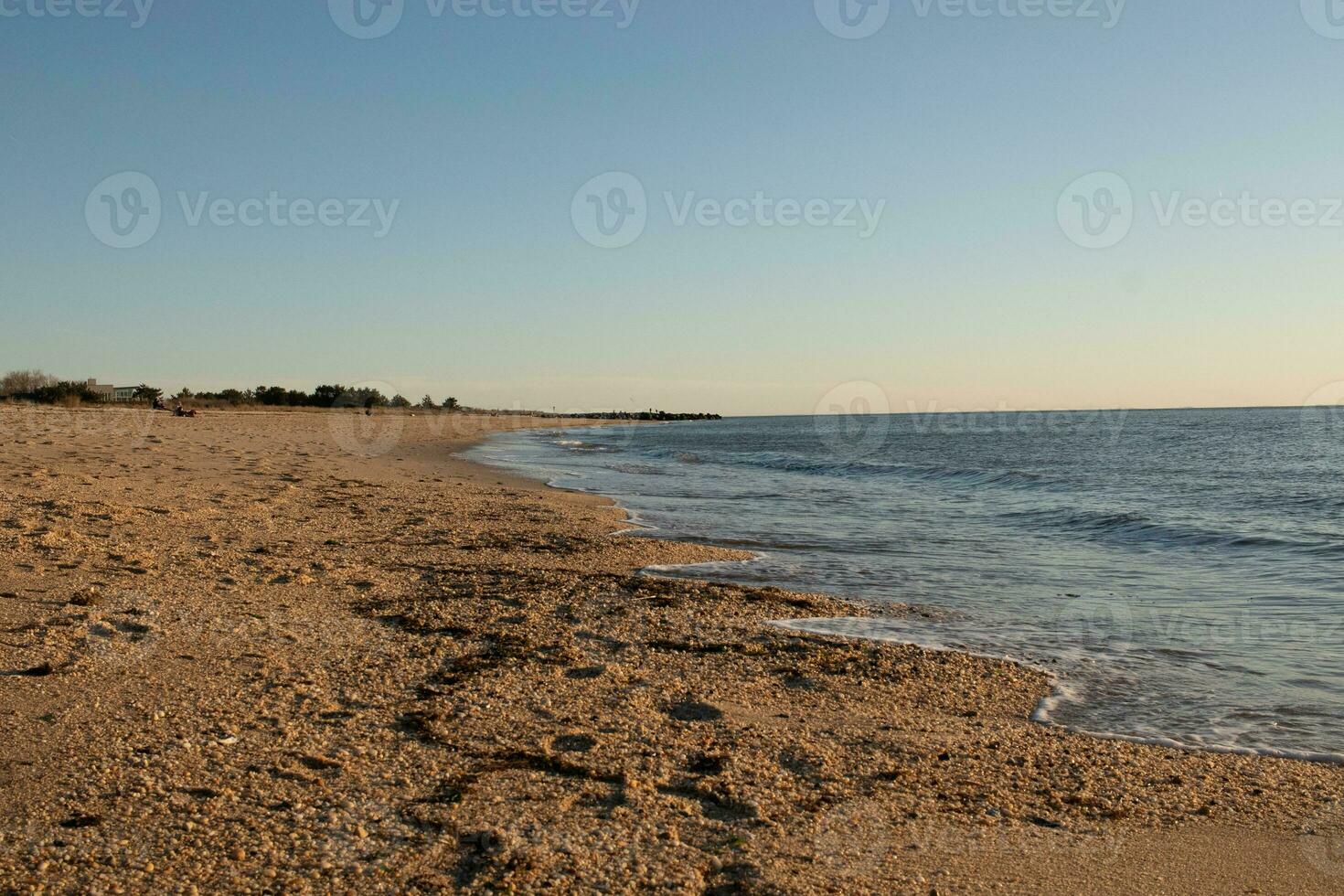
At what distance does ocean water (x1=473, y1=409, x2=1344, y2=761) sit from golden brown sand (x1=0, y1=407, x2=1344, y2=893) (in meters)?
0.85

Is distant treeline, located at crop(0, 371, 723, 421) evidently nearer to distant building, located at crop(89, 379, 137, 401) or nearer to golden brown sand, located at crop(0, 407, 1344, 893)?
Answer: distant building, located at crop(89, 379, 137, 401)

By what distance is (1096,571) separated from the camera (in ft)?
41.6

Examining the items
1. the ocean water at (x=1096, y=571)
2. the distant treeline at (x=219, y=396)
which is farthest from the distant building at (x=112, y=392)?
the ocean water at (x=1096, y=571)

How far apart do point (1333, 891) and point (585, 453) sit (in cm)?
4087

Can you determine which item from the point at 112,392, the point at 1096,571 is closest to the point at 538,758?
the point at 1096,571

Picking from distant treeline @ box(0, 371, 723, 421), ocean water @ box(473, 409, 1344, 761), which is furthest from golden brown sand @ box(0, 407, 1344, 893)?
distant treeline @ box(0, 371, 723, 421)

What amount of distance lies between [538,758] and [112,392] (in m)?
75.7

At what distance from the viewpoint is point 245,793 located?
4.08 m

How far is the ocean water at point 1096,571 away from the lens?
262 inches

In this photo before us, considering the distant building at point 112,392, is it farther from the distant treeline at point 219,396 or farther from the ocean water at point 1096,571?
the ocean water at point 1096,571

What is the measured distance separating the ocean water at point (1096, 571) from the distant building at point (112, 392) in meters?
45.0

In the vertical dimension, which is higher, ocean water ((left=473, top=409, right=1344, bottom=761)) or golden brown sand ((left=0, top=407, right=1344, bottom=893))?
golden brown sand ((left=0, top=407, right=1344, bottom=893))

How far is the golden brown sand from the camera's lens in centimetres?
369

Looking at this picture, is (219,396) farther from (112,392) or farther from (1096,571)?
(1096,571)
